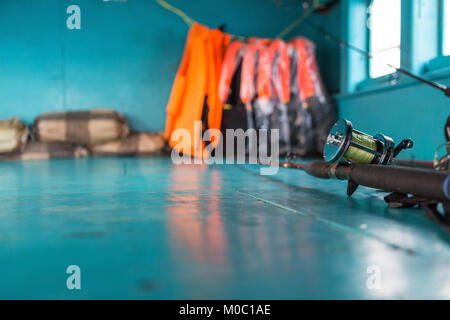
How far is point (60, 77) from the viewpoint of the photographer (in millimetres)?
4836

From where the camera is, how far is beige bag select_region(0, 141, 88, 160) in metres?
4.21

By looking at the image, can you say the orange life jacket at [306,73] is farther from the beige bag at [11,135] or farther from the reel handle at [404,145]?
the beige bag at [11,135]

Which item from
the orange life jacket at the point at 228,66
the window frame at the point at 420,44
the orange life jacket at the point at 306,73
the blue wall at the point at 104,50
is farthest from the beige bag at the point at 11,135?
the window frame at the point at 420,44

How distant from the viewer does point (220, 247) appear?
76 cm

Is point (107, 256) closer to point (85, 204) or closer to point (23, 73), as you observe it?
point (85, 204)

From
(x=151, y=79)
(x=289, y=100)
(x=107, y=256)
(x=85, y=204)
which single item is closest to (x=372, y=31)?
(x=289, y=100)

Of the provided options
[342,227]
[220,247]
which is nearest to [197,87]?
[342,227]

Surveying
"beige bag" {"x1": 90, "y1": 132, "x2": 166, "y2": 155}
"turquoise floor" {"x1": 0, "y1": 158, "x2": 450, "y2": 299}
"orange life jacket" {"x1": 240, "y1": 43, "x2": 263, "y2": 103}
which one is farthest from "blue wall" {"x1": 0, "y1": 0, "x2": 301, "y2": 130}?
"turquoise floor" {"x1": 0, "y1": 158, "x2": 450, "y2": 299}

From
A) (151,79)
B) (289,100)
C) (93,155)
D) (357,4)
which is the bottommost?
(93,155)

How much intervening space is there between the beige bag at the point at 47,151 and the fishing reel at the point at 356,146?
3.63 meters

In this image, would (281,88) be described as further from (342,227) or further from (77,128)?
(342,227)

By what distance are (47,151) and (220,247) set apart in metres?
4.05

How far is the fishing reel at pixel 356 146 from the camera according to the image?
1242 millimetres
